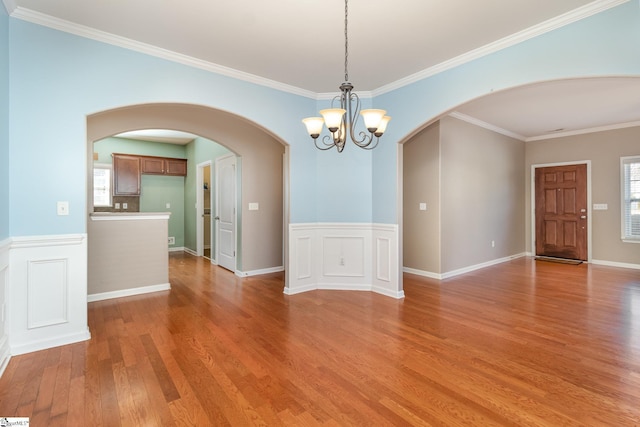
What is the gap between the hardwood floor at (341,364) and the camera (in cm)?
192

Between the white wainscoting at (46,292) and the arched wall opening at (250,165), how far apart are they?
6.01 feet

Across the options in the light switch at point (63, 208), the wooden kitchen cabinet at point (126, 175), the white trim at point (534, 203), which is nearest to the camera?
the light switch at point (63, 208)

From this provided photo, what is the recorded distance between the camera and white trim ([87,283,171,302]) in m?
4.09

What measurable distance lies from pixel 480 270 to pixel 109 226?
606cm

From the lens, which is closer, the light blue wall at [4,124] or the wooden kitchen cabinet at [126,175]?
the light blue wall at [4,124]

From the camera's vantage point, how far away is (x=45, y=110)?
2.73m

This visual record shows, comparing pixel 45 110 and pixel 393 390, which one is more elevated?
pixel 45 110

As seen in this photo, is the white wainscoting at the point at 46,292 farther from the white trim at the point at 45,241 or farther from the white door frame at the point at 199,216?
the white door frame at the point at 199,216

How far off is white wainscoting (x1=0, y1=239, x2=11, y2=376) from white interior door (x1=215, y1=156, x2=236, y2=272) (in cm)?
327

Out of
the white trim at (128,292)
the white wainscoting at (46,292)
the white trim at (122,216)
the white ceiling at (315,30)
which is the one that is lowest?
the white trim at (128,292)

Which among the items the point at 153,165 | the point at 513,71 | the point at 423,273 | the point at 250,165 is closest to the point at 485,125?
the point at 423,273

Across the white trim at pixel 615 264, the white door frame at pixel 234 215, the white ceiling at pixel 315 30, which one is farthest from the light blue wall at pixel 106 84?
the white trim at pixel 615 264

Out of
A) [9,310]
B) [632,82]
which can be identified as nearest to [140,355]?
[9,310]

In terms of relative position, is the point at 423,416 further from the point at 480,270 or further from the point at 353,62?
the point at 480,270
